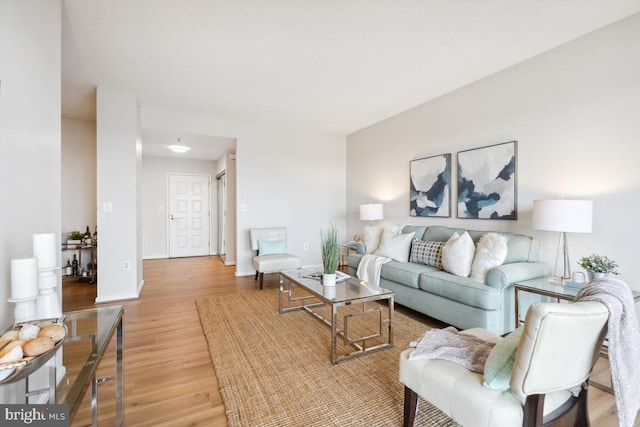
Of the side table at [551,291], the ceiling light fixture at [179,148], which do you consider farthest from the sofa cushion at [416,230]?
the ceiling light fixture at [179,148]

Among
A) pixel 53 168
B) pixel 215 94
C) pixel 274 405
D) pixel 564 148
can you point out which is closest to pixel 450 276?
pixel 564 148

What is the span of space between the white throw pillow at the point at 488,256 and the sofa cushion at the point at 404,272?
47 centimetres

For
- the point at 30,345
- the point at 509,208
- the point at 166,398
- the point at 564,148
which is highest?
the point at 564,148

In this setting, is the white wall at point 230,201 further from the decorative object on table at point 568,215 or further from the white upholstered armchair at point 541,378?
the white upholstered armchair at point 541,378

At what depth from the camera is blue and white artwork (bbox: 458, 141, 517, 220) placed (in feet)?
9.99

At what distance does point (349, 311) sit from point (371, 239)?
123 cm

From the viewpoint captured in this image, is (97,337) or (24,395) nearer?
(24,395)

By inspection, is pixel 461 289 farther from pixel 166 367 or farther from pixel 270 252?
pixel 270 252

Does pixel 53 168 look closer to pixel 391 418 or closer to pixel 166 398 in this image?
pixel 166 398

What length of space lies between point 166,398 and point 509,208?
3.39 m

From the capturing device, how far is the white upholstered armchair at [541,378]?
1.01 metres

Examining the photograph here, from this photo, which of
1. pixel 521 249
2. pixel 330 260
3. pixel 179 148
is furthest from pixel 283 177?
pixel 521 249

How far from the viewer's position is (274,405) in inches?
65.6

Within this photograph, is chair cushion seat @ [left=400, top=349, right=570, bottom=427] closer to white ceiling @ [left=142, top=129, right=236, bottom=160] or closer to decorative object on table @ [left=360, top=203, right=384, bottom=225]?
decorative object on table @ [left=360, top=203, right=384, bottom=225]
